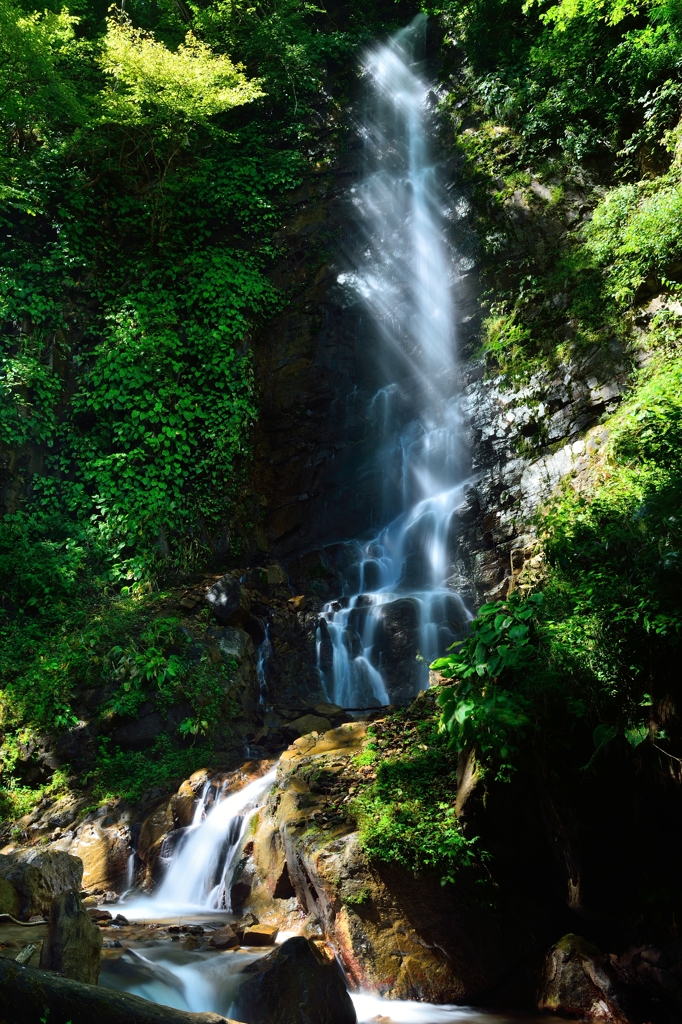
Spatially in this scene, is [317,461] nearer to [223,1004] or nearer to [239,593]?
[239,593]

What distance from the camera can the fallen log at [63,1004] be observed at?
3.06m

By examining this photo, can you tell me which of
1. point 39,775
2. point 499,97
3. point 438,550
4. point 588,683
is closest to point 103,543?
point 39,775

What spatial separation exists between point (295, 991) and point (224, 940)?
1397 millimetres

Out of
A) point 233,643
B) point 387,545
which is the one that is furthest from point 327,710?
point 387,545

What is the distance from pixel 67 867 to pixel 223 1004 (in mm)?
2173

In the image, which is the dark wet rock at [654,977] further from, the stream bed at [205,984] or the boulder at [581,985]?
the stream bed at [205,984]

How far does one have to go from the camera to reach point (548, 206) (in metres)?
13.1

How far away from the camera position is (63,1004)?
312 centimetres

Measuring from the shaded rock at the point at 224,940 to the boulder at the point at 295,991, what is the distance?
954 mm

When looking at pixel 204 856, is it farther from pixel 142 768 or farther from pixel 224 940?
pixel 142 768

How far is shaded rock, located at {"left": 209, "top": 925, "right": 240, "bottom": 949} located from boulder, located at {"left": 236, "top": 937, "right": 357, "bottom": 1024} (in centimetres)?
95

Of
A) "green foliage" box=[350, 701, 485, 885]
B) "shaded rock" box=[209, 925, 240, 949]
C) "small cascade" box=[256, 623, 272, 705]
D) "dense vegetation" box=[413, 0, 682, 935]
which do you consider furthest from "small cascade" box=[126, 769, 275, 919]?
"small cascade" box=[256, 623, 272, 705]

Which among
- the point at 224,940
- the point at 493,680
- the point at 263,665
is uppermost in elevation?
the point at 263,665

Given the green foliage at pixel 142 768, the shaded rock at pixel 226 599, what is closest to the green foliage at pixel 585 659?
the green foliage at pixel 142 768
